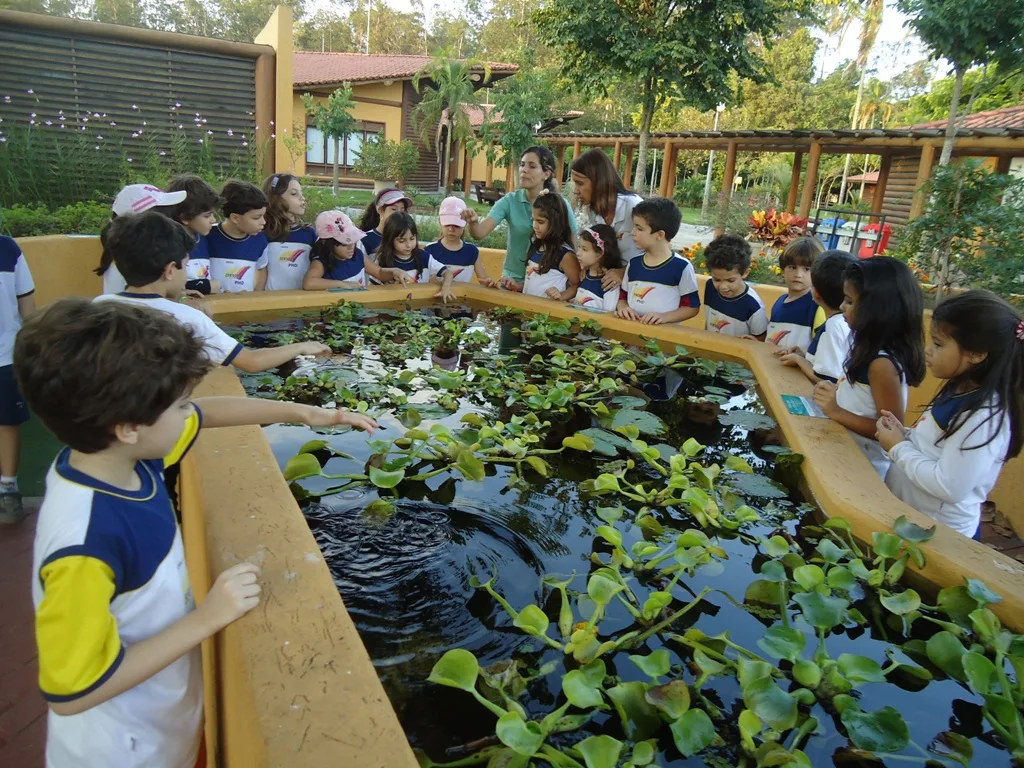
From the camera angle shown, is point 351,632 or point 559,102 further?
point 559,102

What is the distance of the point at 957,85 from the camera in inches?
395

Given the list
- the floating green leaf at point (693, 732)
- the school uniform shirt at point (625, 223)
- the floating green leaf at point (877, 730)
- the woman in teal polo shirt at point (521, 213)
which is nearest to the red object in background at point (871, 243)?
the school uniform shirt at point (625, 223)

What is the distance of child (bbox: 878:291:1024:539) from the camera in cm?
201

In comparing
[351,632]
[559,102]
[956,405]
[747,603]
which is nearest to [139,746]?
[351,632]

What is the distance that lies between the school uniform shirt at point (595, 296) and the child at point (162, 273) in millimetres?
2567

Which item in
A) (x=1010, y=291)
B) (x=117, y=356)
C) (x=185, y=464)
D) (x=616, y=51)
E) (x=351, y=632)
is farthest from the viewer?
(x=616, y=51)

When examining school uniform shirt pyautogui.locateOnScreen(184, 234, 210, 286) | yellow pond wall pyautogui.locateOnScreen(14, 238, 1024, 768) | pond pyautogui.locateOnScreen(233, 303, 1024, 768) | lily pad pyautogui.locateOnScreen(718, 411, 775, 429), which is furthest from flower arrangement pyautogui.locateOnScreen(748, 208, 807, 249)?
school uniform shirt pyautogui.locateOnScreen(184, 234, 210, 286)

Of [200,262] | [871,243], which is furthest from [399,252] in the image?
[871,243]

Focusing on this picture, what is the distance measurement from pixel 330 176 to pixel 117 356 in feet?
73.2

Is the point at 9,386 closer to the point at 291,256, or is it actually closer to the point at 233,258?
the point at 233,258

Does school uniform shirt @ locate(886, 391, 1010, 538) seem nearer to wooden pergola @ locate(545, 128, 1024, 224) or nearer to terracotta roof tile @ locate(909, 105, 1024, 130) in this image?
wooden pergola @ locate(545, 128, 1024, 224)

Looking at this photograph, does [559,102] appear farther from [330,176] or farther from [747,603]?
[747,603]

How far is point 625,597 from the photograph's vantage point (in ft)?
5.53

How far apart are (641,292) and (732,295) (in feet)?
1.81
